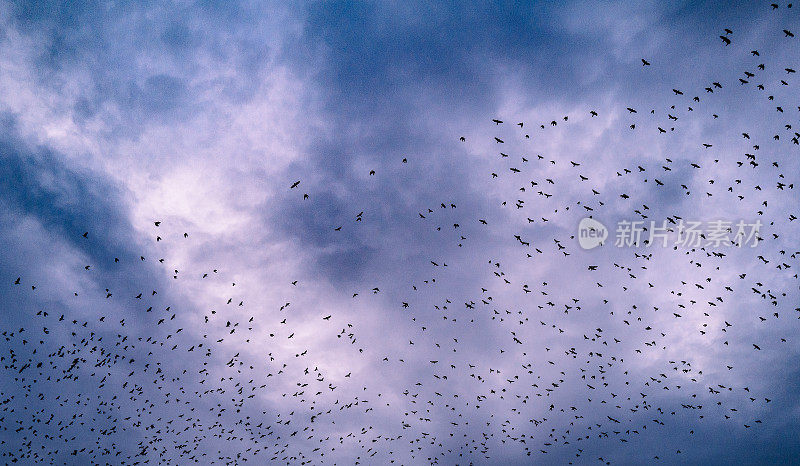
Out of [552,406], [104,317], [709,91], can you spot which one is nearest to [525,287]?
[552,406]

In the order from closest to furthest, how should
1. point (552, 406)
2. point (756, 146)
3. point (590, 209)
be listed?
point (756, 146) → point (590, 209) → point (552, 406)

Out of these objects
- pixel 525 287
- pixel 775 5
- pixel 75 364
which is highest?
pixel 775 5

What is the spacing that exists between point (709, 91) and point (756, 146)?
7111 mm

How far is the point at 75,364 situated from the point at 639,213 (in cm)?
5914

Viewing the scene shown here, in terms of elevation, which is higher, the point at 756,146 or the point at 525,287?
the point at 756,146

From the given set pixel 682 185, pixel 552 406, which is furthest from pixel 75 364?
pixel 682 185

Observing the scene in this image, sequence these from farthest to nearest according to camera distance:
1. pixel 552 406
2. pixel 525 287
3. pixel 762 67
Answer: pixel 552 406 < pixel 525 287 < pixel 762 67

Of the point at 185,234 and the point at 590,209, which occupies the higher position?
the point at 590,209

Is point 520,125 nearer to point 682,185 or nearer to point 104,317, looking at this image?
point 682,185

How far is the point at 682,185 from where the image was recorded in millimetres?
34688

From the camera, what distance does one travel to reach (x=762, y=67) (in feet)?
87.6

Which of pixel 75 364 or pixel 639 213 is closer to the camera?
pixel 639 213

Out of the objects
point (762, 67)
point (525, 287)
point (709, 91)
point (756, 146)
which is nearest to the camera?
point (762, 67)

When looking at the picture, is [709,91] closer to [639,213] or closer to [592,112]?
[592,112]
